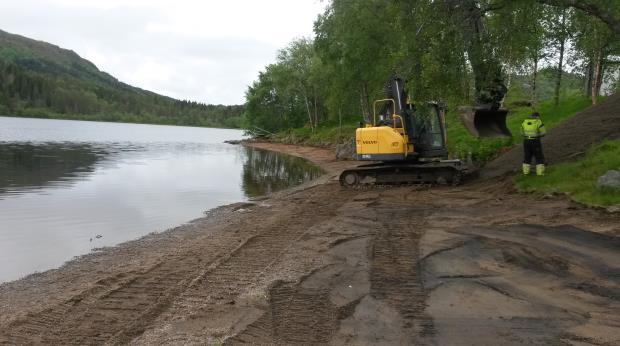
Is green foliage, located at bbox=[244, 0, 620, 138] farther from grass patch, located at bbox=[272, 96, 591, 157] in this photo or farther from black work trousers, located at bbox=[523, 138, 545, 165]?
black work trousers, located at bbox=[523, 138, 545, 165]

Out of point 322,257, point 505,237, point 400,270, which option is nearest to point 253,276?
point 322,257

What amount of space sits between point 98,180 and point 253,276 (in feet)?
57.9

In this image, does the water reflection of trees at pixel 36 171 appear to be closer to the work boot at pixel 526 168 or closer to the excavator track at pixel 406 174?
the excavator track at pixel 406 174

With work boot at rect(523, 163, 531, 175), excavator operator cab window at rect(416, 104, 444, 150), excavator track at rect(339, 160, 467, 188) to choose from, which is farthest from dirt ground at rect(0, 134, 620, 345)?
excavator operator cab window at rect(416, 104, 444, 150)

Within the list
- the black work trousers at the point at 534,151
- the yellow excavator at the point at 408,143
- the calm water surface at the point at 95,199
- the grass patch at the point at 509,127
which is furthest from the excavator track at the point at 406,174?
the calm water surface at the point at 95,199

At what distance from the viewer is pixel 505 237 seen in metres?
8.33

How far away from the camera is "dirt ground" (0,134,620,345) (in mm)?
5008

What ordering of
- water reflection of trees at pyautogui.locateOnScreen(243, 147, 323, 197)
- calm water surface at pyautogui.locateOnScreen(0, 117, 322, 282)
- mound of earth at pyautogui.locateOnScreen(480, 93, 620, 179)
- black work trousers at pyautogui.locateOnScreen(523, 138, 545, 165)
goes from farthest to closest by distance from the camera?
water reflection of trees at pyautogui.locateOnScreen(243, 147, 323, 197), mound of earth at pyautogui.locateOnScreen(480, 93, 620, 179), black work trousers at pyautogui.locateOnScreen(523, 138, 545, 165), calm water surface at pyautogui.locateOnScreen(0, 117, 322, 282)

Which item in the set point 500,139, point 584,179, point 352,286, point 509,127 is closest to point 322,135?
point 509,127

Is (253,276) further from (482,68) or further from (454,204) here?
(482,68)

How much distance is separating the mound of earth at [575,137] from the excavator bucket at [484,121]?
1353 millimetres

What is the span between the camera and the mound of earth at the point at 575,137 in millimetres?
14672

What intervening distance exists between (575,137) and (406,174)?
5598mm

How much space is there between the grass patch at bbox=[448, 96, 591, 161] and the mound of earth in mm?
1439
